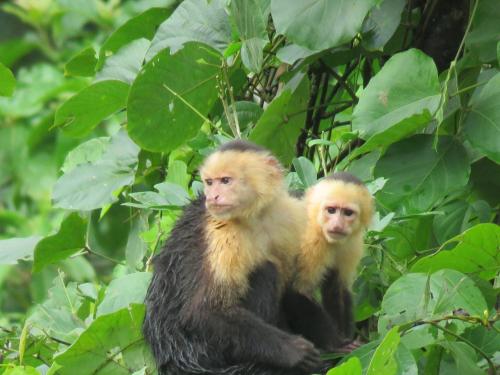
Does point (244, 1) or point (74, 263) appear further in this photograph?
point (74, 263)

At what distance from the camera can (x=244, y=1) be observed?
3.79 metres

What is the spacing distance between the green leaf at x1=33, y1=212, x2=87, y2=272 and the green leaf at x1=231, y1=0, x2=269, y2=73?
2.44 feet

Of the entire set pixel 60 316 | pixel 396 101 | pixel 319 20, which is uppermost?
pixel 319 20

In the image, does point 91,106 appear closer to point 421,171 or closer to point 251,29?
point 251,29

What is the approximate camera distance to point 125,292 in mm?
3740

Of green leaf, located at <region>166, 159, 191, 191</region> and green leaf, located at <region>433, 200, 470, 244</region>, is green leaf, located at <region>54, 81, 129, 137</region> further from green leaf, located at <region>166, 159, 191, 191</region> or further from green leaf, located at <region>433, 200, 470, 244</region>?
green leaf, located at <region>433, 200, 470, 244</region>

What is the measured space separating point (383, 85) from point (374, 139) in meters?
0.16

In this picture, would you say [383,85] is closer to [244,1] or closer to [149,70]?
[244,1]

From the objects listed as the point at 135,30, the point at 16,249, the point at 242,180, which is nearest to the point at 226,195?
the point at 242,180

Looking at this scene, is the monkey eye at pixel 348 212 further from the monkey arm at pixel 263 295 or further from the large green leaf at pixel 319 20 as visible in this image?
the large green leaf at pixel 319 20

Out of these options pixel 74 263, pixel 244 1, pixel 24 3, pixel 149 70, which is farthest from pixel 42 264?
pixel 24 3

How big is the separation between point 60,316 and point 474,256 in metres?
1.34

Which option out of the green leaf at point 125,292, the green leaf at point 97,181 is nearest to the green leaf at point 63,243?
the green leaf at point 97,181

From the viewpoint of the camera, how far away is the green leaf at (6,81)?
13.6 feet
